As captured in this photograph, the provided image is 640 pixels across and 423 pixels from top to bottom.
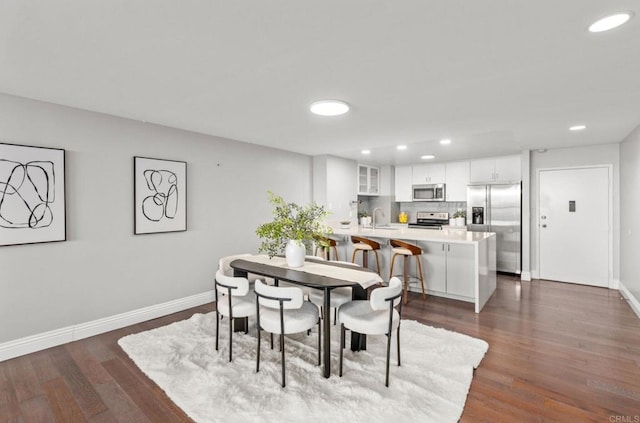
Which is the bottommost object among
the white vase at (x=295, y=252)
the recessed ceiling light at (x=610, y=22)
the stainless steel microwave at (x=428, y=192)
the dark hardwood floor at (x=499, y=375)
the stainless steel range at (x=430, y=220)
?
the dark hardwood floor at (x=499, y=375)

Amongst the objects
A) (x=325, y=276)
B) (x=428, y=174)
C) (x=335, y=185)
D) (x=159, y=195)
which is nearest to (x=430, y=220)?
(x=428, y=174)

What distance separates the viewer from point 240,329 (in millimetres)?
3336

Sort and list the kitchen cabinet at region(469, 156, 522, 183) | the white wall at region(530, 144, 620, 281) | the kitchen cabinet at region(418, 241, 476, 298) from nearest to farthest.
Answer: the kitchen cabinet at region(418, 241, 476, 298) < the white wall at region(530, 144, 620, 281) < the kitchen cabinet at region(469, 156, 522, 183)

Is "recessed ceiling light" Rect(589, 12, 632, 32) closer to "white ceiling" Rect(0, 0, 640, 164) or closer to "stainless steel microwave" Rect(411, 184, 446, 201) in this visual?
"white ceiling" Rect(0, 0, 640, 164)

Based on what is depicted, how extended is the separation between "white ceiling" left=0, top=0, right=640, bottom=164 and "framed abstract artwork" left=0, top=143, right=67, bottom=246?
541 mm

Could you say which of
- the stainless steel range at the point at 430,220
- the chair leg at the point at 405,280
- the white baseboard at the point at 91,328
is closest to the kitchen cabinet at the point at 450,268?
the chair leg at the point at 405,280

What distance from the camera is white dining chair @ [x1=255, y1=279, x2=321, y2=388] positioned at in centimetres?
233

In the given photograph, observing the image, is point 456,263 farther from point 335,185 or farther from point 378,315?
point 335,185

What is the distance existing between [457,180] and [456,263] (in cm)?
291

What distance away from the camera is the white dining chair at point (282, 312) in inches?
91.7

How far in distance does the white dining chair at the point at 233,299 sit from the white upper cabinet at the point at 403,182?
5.37 m

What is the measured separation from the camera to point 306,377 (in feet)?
8.02

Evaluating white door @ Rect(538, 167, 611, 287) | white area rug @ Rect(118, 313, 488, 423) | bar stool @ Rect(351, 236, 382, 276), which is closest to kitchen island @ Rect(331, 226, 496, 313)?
bar stool @ Rect(351, 236, 382, 276)

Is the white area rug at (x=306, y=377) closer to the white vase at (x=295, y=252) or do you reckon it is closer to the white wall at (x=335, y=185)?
the white vase at (x=295, y=252)
